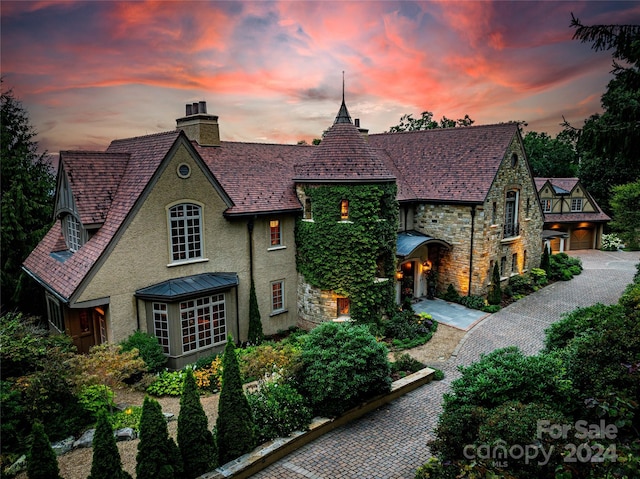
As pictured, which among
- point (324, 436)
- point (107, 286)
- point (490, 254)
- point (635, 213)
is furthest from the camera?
point (635, 213)

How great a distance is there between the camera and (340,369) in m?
12.4

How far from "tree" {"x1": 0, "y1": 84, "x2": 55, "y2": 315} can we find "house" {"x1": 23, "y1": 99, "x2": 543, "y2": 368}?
3.51 m

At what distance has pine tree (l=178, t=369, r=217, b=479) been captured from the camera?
30.2 ft

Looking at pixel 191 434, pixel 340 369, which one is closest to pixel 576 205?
pixel 340 369

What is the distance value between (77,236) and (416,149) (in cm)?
2207

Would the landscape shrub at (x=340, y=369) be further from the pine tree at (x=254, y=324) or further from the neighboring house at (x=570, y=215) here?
the neighboring house at (x=570, y=215)

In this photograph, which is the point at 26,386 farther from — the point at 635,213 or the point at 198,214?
the point at 635,213

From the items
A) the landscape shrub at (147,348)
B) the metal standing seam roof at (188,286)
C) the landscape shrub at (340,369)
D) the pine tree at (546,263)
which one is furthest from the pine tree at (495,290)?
the landscape shrub at (147,348)

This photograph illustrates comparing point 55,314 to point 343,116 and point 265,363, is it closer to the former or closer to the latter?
point 265,363

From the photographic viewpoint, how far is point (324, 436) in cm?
1179

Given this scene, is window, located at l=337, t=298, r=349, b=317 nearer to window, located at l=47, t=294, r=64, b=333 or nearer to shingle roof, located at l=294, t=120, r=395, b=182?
shingle roof, located at l=294, t=120, r=395, b=182

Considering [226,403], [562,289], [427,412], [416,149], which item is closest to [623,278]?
[562,289]

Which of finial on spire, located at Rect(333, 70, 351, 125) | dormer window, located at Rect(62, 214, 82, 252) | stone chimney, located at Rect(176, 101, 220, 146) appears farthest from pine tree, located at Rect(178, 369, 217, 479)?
finial on spire, located at Rect(333, 70, 351, 125)

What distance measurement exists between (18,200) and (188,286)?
42.6ft
